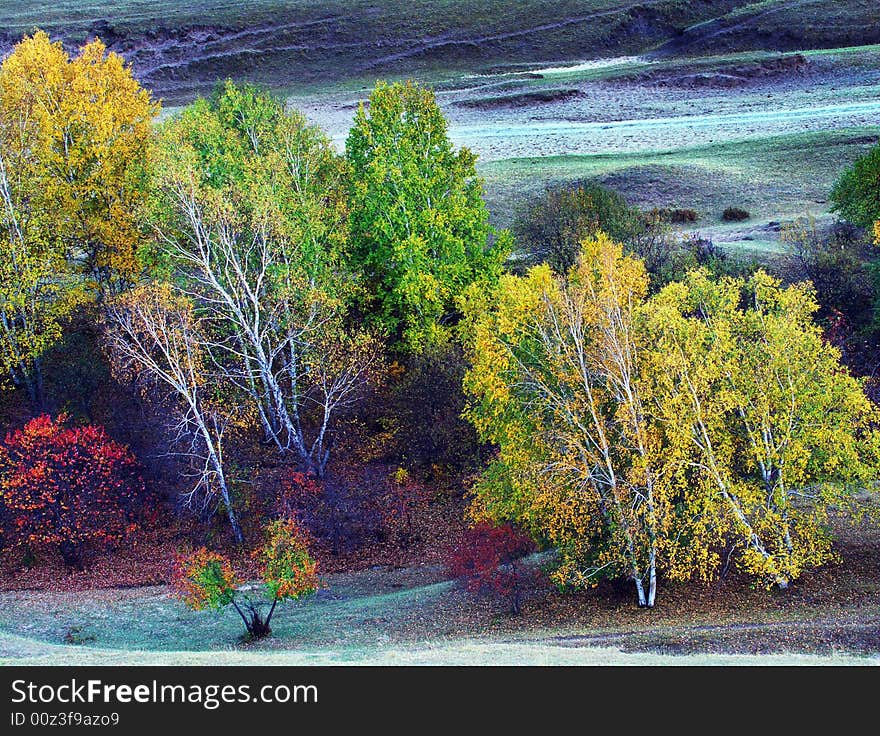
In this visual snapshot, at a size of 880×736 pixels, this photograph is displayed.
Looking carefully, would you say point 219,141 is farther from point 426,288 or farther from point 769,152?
point 769,152

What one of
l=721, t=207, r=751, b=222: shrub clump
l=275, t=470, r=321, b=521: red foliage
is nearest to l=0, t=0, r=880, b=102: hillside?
l=721, t=207, r=751, b=222: shrub clump

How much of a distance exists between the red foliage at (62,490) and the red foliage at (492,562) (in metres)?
14.1

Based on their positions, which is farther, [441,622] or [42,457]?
[42,457]

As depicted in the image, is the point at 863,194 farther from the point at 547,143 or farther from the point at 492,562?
Result: the point at 547,143

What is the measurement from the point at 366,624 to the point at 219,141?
2288 cm

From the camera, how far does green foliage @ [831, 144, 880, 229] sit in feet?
155

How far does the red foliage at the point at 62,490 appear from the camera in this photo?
36.9 meters

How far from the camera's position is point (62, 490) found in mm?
37125

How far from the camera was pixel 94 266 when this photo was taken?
47.2m

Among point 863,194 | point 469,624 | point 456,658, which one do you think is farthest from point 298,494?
point 863,194

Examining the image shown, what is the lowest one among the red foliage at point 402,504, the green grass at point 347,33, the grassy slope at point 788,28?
the red foliage at point 402,504

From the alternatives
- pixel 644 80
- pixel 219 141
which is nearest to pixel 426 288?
pixel 219 141

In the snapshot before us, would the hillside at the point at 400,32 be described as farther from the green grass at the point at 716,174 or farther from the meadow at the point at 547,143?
the green grass at the point at 716,174

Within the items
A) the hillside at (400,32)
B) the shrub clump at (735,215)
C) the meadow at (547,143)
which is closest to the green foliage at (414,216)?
the meadow at (547,143)
